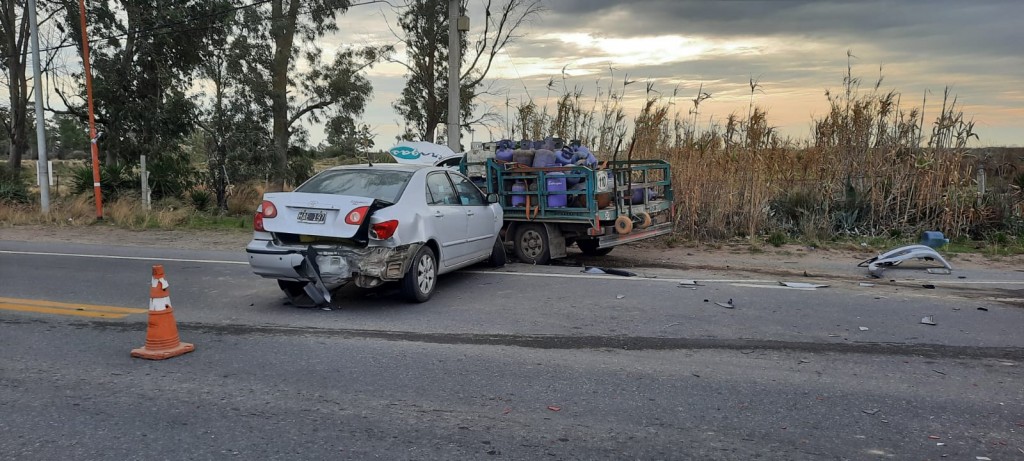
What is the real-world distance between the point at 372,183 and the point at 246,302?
6.35ft

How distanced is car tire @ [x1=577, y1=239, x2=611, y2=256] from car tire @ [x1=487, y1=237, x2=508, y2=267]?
5.57 feet

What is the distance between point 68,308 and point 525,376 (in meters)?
5.42

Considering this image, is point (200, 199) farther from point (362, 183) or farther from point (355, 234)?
point (355, 234)

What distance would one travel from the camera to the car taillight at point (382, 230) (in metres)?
7.31

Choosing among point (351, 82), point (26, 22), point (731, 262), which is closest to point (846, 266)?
point (731, 262)

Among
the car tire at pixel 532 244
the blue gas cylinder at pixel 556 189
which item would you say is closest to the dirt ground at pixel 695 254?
the car tire at pixel 532 244

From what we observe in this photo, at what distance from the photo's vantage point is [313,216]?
743 centimetres

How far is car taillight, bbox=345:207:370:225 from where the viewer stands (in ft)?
23.9

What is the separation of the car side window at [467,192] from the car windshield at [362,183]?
100 cm

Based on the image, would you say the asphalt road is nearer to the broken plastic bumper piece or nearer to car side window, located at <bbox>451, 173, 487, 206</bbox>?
car side window, located at <bbox>451, 173, 487, 206</bbox>

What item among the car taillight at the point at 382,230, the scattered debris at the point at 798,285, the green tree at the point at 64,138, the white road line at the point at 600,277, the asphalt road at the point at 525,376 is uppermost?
the green tree at the point at 64,138

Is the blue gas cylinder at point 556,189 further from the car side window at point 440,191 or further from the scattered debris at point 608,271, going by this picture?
the car side window at point 440,191

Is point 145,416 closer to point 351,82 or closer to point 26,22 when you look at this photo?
point 351,82

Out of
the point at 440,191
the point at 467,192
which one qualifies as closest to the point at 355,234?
the point at 440,191
